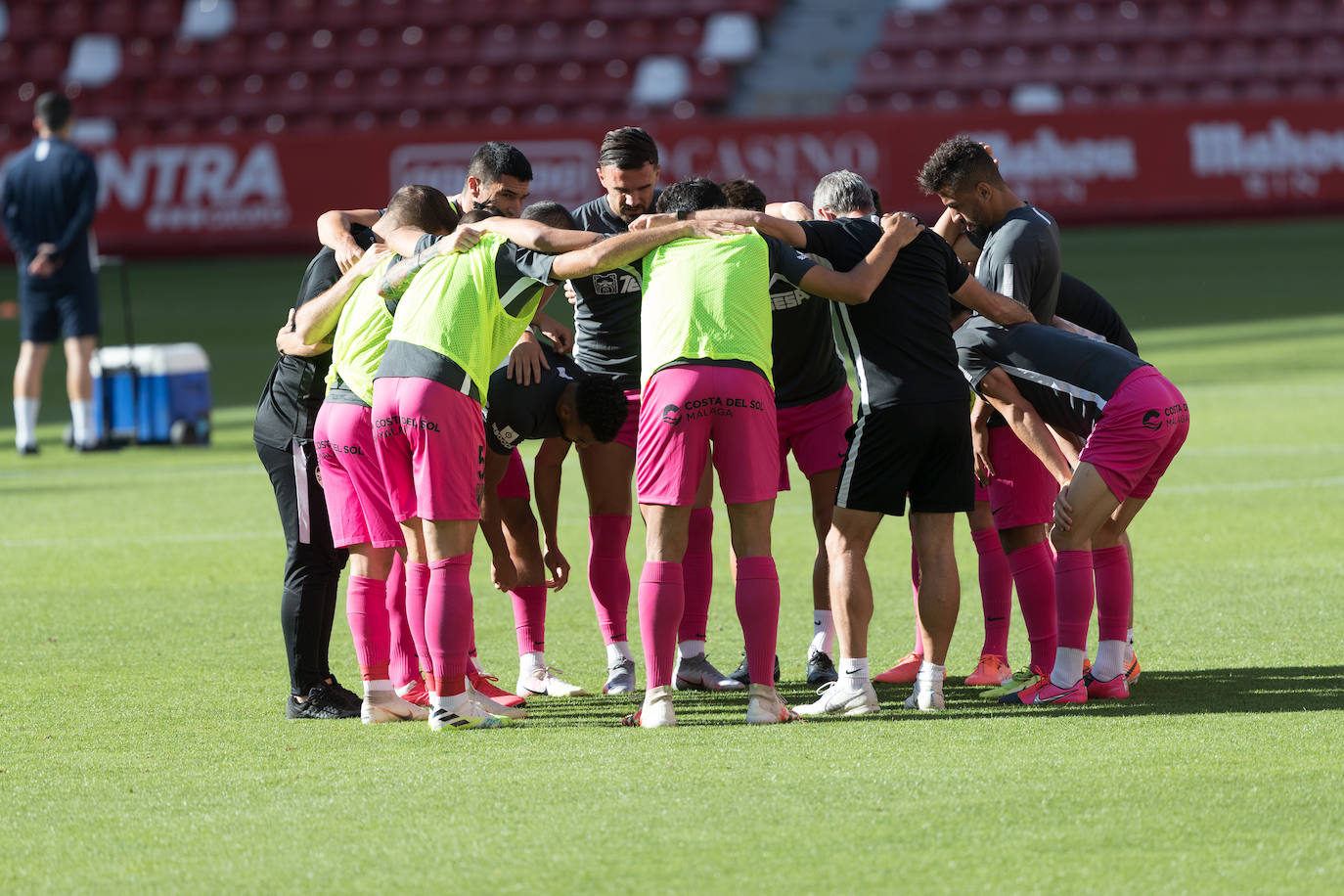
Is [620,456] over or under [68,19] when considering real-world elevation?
under

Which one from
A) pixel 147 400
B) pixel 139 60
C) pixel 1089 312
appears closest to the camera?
pixel 1089 312

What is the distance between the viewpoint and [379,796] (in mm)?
4641

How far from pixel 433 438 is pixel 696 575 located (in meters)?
1.50

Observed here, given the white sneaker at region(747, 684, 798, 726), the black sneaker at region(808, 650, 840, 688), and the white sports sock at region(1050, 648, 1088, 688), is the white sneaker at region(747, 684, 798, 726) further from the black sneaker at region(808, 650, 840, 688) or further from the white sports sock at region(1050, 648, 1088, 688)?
the white sports sock at region(1050, 648, 1088, 688)

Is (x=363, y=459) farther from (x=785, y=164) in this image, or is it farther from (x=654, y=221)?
(x=785, y=164)

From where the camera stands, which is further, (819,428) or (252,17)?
(252,17)

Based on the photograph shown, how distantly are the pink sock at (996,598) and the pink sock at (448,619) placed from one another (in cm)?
202

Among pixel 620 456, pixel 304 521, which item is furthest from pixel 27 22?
pixel 304 521

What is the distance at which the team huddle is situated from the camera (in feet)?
18.2

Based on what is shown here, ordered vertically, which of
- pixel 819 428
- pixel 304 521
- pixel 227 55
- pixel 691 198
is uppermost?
pixel 227 55

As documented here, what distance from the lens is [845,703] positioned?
570 cm

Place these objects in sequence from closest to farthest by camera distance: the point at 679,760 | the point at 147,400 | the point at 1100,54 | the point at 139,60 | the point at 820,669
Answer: the point at 679,760, the point at 820,669, the point at 147,400, the point at 1100,54, the point at 139,60

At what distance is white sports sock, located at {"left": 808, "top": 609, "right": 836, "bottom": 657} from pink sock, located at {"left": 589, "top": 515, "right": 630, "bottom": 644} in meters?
0.73

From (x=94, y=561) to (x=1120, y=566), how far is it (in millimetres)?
5526
